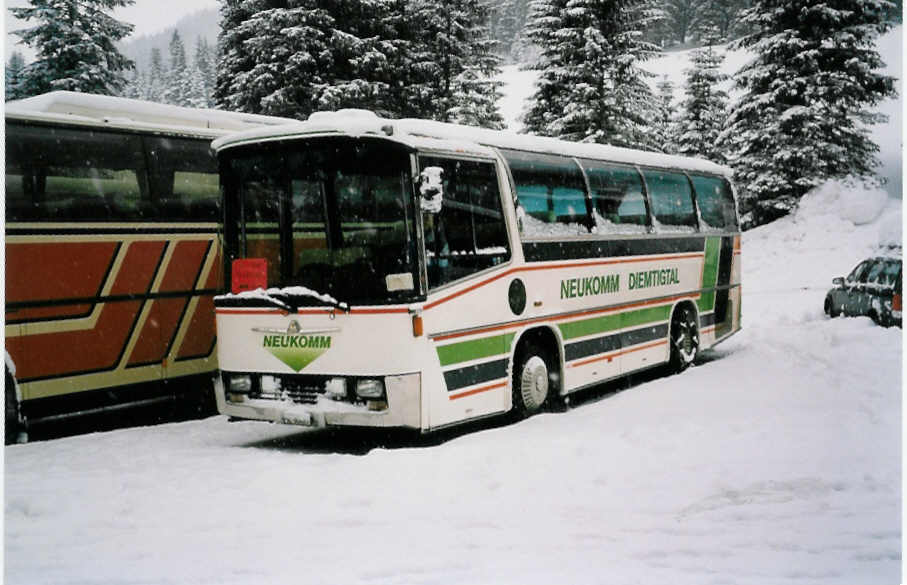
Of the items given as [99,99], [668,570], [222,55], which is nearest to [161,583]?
[668,570]

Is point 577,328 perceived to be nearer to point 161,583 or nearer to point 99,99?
point 99,99

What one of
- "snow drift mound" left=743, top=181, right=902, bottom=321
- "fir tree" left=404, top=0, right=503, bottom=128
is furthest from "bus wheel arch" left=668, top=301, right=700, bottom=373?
"fir tree" left=404, top=0, right=503, bottom=128

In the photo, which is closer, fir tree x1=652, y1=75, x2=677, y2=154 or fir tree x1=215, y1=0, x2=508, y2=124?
fir tree x1=215, y1=0, x2=508, y2=124

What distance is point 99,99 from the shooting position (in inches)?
385

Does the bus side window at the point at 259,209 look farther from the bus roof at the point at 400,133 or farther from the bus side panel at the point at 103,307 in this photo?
the bus side panel at the point at 103,307

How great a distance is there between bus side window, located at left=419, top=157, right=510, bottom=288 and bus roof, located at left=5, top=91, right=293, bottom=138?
12.1 ft

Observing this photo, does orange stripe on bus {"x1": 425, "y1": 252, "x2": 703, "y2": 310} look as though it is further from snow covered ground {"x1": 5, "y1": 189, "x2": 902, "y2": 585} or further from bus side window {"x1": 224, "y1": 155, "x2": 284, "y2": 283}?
bus side window {"x1": 224, "y1": 155, "x2": 284, "y2": 283}

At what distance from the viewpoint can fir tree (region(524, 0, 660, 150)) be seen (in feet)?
73.5

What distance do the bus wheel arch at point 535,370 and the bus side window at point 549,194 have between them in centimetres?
112

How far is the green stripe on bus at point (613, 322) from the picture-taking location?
1041 centimetres

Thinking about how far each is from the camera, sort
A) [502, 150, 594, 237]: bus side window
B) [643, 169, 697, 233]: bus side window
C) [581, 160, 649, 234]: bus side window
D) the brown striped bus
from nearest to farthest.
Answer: the brown striped bus
[502, 150, 594, 237]: bus side window
[581, 160, 649, 234]: bus side window
[643, 169, 697, 233]: bus side window

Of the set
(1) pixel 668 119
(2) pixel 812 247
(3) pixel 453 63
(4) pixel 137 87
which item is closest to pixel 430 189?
(4) pixel 137 87

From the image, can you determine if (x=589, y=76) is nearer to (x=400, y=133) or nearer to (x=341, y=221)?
(x=400, y=133)

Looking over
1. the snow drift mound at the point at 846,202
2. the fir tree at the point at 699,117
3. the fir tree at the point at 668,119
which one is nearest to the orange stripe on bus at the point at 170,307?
the snow drift mound at the point at 846,202
